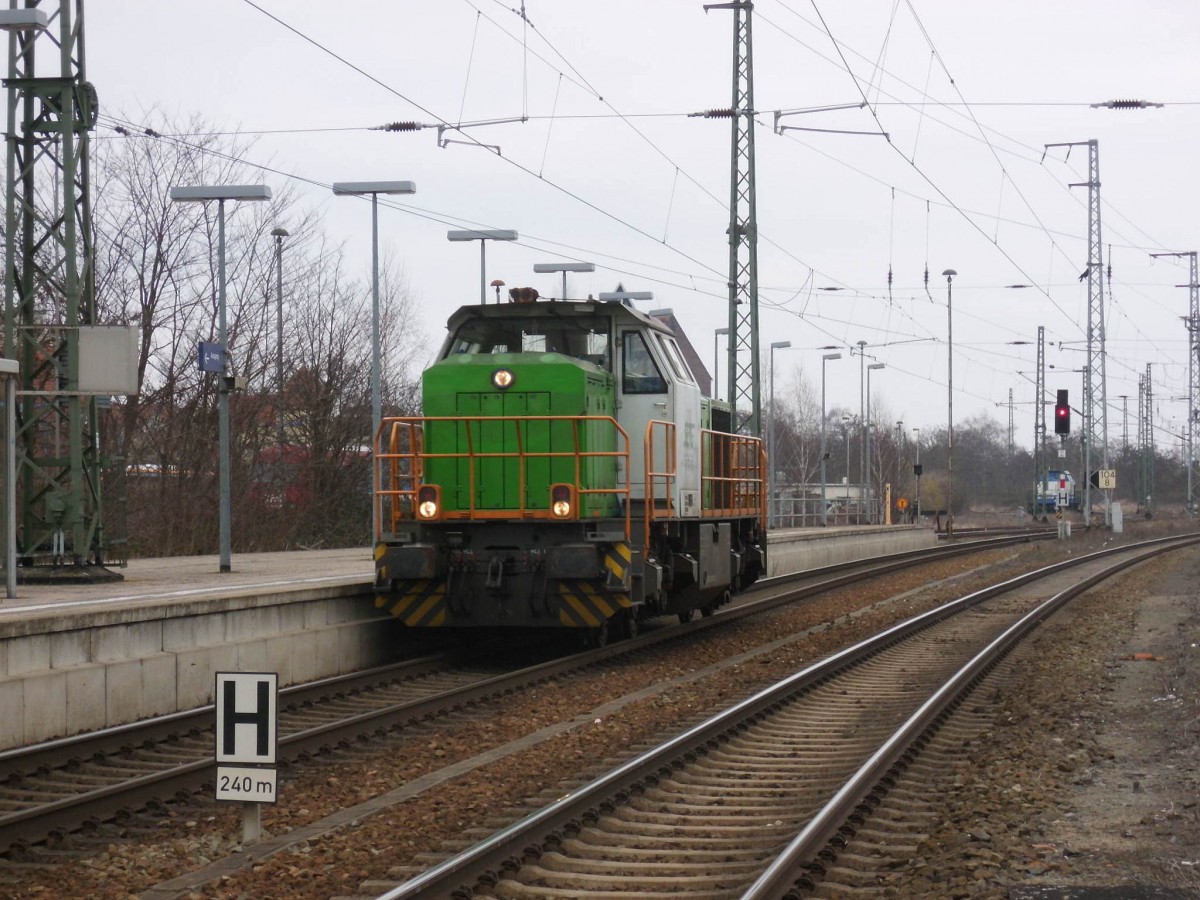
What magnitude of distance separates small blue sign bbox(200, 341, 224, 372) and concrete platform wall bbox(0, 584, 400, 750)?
4684 millimetres

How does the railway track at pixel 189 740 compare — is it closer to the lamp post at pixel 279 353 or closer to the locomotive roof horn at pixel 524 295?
the locomotive roof horn at pixel 524 295

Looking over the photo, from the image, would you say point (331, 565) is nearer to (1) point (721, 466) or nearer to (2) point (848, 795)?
(1) point (721, 466)

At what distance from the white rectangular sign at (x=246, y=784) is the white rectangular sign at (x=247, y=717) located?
48 mm

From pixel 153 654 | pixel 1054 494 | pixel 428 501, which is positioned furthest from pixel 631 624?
pixel 1054 494

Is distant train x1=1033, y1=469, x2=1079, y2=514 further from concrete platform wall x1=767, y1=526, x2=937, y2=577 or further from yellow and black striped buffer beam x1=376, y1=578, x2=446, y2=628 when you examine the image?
yellow and black striped buffer beam x1=376, y1=578, x2=446, y2=628

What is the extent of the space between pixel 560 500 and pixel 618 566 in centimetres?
89

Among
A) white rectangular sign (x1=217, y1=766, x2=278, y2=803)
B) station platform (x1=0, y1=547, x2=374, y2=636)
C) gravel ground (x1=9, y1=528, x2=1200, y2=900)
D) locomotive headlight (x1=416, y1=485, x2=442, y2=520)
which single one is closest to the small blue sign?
station platform (x1=0, y1=547, x2=374, y2=636)

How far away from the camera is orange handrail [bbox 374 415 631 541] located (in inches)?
544

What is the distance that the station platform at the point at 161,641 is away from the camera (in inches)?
394

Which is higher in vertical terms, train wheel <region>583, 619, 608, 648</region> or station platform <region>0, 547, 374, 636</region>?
station platform <region>0, 547, 374, 636</region>

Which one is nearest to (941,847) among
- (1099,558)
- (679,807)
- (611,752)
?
(679,807)

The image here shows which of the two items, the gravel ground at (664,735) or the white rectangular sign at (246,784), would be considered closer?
the gravel ground at (664,735)

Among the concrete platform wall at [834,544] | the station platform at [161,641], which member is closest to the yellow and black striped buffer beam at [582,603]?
the station platform at [161,641]

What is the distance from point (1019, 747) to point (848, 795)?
2524 millimetres
